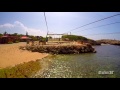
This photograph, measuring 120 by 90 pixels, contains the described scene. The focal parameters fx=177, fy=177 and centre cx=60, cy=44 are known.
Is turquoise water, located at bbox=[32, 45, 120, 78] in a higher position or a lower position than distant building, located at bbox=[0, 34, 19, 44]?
lower

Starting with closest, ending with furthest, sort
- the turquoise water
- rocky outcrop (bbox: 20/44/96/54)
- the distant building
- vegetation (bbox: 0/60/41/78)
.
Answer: vegetation (bbox: 0/60/41/78) < the turquoise water < the distant building < rocky outcrop (bbox: 20/44/96/54)

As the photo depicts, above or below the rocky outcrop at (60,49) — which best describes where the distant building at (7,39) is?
above

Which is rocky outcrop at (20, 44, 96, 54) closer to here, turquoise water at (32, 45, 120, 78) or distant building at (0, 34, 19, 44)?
turquoise water at (32, 45, 120, 78)

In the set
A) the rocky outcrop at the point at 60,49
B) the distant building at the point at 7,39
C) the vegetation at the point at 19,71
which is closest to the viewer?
the vegetation at the point at 19,71

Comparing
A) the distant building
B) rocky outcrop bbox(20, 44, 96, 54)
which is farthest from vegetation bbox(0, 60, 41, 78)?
rocky outcrop bbox(20, 44, 96, 54)

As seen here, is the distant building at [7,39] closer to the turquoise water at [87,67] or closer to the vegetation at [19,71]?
the vegetation at [19,71]

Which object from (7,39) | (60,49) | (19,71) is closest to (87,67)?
(19,71)

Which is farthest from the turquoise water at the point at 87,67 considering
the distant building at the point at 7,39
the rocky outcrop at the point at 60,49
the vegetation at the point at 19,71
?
the rocky outcrop at the point at 60,49

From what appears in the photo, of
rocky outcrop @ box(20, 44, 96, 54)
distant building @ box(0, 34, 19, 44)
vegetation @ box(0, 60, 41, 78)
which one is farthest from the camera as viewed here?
rocky outcrop @ box(20, 44, 96, 54)
